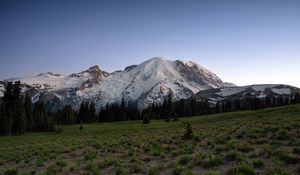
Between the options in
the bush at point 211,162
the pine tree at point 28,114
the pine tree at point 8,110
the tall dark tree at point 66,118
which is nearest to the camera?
the bush at point 211,162

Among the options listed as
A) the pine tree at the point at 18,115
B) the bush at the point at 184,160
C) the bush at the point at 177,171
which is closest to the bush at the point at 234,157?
the bush at the point at 184,160

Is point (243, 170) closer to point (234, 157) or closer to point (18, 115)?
point (234, 157)

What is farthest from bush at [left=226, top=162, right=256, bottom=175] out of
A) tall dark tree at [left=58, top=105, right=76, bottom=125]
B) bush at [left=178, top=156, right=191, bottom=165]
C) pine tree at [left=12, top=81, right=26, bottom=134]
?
tall dark tree at [left=58, top=105, right=76, bottom=125]

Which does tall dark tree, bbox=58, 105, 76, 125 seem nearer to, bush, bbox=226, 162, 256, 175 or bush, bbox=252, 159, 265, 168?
bush, bbox=252, 159, 265, 168

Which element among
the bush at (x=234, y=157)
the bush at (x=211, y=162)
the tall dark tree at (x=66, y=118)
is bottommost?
the tall dark tree at (x=66, y=118)

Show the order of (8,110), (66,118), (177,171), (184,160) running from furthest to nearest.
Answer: (66,118) → (8,110) → (184,160) → (177,171)

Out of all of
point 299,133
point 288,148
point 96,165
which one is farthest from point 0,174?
point 299,133

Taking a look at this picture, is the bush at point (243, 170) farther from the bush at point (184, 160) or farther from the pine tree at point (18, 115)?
the pine tree at point (18, 115)

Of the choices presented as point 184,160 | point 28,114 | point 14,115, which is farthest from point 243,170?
point 28,114

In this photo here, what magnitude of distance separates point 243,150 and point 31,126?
85.1 meters

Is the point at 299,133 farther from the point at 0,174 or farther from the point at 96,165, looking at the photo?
the point at 0,174

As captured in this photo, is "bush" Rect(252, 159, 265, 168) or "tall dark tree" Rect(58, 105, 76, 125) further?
"tall dark tree" Rect(58, 105, 76, 125)

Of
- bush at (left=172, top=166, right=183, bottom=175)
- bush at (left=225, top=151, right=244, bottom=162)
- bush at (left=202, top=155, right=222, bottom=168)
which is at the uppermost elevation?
bush at (left=225, top=151, right=244, bottom=162)

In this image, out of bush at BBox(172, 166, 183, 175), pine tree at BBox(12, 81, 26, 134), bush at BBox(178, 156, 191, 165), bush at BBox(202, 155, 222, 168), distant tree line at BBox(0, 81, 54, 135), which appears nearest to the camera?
bush at BBox(172, 166, 183, 175)
